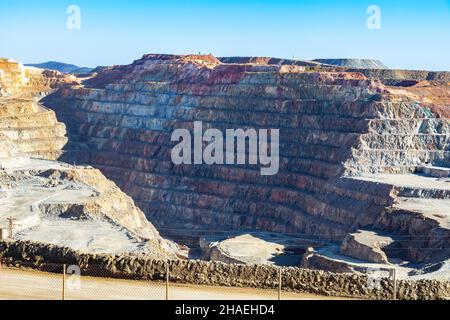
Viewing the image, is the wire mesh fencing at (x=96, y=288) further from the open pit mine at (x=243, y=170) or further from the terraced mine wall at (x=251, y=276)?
the open pit mine at (x=243, y=170)

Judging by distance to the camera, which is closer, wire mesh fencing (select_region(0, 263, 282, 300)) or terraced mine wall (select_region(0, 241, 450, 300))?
wire mesh fencing (select_region(0, 263, 282, 300))

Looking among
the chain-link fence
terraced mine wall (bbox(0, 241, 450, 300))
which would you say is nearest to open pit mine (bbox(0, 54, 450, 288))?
terraced mine wall (bbox(0, 241, 450, 300))

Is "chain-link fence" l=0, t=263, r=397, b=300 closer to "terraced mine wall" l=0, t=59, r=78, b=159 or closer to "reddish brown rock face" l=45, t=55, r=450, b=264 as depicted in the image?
"reddish brown rock face" l=45, t=55, r=450, b=264

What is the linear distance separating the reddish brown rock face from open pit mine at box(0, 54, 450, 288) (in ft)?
0.72

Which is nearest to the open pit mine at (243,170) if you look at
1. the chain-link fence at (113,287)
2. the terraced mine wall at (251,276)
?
the terraced mine wall at (251,276)

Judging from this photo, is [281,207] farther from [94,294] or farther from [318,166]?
[94,294]

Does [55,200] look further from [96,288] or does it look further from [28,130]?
[28,130]

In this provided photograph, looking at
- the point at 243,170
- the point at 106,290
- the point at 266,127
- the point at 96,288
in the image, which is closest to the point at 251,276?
the point at 106,290

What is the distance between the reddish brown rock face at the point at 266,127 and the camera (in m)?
115

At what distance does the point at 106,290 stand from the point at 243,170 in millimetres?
90149

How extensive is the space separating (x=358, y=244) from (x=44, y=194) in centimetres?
3153

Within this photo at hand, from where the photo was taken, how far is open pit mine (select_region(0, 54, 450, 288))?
8338 centimetres

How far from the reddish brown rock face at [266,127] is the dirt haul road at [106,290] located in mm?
54605

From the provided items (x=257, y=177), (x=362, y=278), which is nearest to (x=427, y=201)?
(x=257, y=177)
